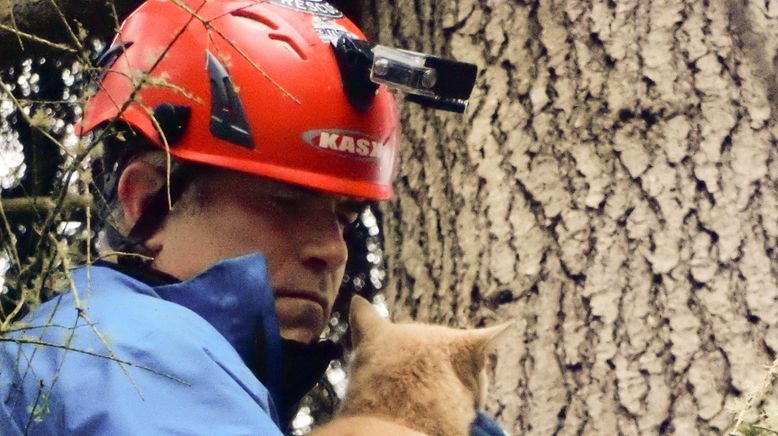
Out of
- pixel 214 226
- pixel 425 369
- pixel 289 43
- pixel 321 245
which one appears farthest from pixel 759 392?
pixel 289 43

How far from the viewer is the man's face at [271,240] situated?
2453 mm

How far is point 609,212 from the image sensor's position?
9.82 ft

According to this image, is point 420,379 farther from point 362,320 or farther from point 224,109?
point 224,109

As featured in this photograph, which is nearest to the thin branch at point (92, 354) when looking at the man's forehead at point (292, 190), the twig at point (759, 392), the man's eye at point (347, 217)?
the man's forehead at point (292, 190)

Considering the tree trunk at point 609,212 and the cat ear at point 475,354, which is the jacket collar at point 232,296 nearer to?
the cat ear at point 475,354

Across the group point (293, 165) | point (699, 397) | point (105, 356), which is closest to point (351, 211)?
point (293, 165)

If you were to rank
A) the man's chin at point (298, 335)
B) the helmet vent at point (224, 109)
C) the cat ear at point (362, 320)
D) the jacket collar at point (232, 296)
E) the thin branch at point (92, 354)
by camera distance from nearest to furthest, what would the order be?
the thin branch at point (92, 354), the jacket collar at point (232, 296), the man's chin at point (298, 335), the helmet vent at point (224, 109), the cat ear at point (362, 320)

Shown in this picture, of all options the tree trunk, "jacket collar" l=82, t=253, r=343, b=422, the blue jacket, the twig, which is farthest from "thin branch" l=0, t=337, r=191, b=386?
the tree trunk

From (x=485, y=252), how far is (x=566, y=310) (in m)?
0.31

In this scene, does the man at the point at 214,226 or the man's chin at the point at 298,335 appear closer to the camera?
the man at the point at 214,226

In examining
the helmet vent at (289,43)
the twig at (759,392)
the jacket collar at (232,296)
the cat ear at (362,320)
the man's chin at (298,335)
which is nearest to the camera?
the jacket collar at (232,296)

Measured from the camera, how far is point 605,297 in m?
2.90

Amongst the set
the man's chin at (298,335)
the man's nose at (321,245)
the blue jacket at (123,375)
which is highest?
the blue jacket at (123,375)

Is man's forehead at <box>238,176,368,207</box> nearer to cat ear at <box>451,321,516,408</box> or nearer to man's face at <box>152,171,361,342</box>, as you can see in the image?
man's face at <box>152,171,361,342</box>
